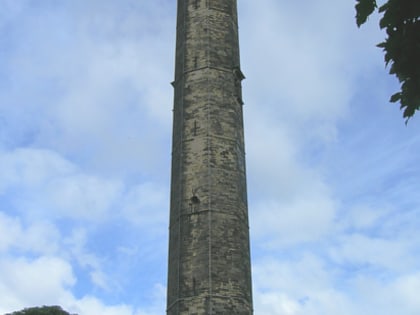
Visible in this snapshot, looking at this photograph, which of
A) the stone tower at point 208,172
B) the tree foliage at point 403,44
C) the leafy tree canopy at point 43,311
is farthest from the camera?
the leafy tree canopy at point 43,311

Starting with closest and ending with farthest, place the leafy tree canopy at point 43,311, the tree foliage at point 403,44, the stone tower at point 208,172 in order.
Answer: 1. the tree foliage at point 403,44
2. the stone tower at point 208,172
3. the leafy tree canopy at point 43,311

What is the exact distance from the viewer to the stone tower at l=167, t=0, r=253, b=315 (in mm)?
17500

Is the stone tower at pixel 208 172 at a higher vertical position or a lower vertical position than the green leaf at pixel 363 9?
higher

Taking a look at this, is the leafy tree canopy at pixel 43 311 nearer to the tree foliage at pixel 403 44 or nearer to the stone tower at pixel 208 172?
the stone tower at pixel 208 172

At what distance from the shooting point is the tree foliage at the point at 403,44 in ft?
13.8

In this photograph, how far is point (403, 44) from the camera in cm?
420

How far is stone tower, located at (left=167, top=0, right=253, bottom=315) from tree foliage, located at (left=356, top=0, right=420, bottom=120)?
→ 1341 centimetres

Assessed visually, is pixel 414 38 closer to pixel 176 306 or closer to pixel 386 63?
pixel 386 63

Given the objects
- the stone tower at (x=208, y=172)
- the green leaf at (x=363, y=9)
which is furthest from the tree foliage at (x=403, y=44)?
the stone tower at (x=208, y=172)

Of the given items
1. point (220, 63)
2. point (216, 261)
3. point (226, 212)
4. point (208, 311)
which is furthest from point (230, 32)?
point (208, 311)

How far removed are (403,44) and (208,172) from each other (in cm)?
1470

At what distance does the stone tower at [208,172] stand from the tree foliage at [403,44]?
1341 centimetres

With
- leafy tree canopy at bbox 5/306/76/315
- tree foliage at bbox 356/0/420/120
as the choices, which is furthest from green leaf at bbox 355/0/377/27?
leafy tree canopy at bbox 5/306/76/315

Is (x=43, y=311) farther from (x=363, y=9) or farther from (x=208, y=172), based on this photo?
(x=363, y=9)
